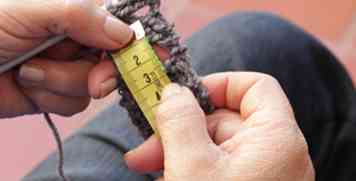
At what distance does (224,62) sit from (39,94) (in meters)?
0.33

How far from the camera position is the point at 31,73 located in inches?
28.0

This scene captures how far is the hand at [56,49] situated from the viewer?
0.65m

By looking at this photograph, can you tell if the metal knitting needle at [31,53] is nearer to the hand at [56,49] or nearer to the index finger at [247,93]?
the hand at [56,49]

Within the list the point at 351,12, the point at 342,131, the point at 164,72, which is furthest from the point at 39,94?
the point at 351,12

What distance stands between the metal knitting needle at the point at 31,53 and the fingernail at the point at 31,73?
12 mm

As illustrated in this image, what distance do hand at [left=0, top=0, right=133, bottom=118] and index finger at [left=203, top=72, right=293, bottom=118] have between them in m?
0.12

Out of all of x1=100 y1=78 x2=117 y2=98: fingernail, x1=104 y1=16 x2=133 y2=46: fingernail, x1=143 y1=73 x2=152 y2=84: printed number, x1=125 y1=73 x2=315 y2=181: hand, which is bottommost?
x1=125 y1=73 x2=315 y2=181: hand

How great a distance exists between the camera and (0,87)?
2.50 feet

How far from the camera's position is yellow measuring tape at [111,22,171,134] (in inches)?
25.4

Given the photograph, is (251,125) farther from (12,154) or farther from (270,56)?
(12,154)

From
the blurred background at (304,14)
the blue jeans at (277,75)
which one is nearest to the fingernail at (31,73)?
the blue jeans at (277,75)

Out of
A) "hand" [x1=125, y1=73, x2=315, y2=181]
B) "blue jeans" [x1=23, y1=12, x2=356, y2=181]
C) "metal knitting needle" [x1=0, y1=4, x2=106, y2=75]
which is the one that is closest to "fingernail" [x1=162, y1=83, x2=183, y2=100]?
"hand" [x1=125, y1=73, x2=315, y2=181]

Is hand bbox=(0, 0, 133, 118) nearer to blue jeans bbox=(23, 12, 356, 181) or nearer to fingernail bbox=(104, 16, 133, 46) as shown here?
fingernail bbox=(104, 16, 133, 46)

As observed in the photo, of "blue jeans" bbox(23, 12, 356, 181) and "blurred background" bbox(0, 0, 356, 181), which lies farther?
"blurred background" bbox(0, 0, 356, 181)
